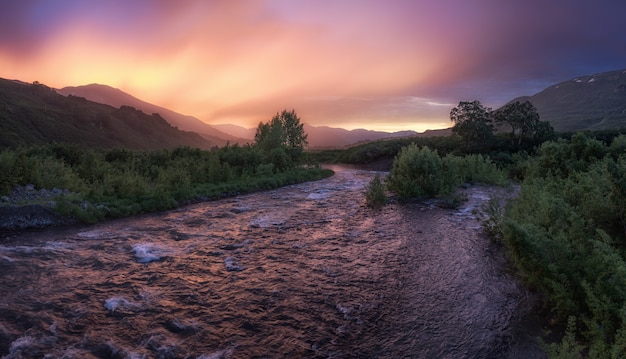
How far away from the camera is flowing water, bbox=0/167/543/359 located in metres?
5.75


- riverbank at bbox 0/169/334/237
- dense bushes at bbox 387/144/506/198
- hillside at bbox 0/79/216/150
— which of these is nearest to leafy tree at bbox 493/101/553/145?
dense bushes at bbox 387/144/506/198

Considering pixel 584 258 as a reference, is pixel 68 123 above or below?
above

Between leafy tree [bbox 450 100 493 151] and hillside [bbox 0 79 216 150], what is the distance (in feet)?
294

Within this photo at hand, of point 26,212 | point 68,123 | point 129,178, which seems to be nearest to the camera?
point 26,212

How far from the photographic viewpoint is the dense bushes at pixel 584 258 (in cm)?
486

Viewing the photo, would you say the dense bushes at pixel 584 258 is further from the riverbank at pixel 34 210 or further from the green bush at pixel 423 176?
the riverbank at pixel 34 210

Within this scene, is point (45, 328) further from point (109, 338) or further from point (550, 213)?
point (550, 213)

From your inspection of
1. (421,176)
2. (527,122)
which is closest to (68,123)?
(421,176)

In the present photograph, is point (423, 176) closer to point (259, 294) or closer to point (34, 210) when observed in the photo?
point (259, 294)

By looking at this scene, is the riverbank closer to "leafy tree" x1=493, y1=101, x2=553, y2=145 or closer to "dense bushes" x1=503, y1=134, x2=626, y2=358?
"dense bushes" x1=503, y1=134, x2=626, y2=358

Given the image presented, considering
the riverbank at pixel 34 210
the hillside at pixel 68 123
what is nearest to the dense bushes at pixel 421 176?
the riverbank at pixel 34 210

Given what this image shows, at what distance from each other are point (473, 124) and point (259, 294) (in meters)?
62.0

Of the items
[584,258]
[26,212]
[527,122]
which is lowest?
[26,212]

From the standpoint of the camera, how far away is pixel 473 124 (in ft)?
198
